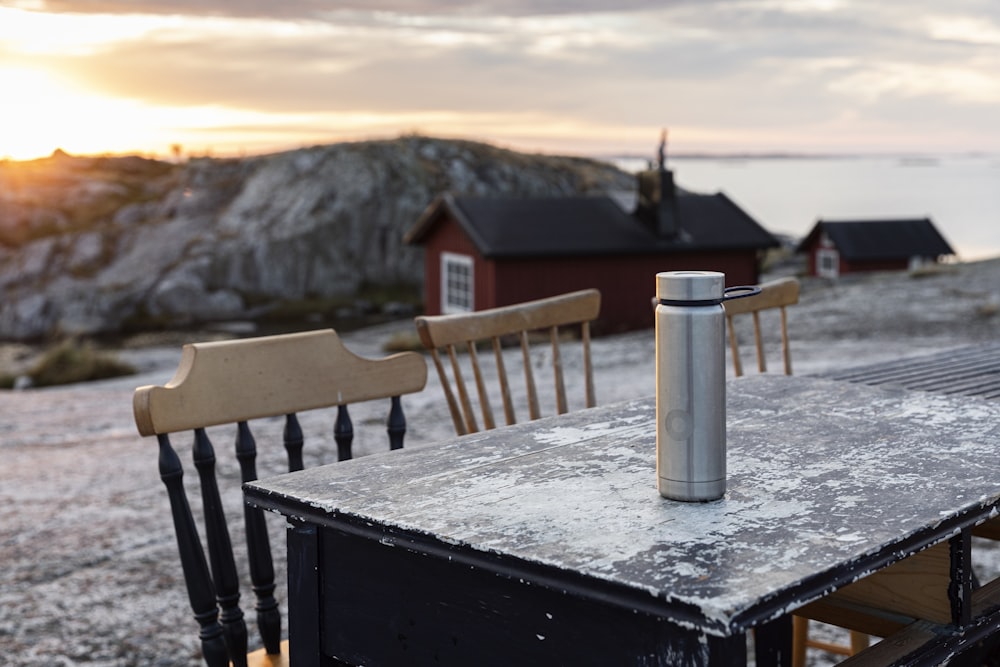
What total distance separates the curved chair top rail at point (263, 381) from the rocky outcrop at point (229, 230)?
2886 cm

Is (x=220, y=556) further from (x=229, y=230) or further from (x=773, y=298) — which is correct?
(x=229, y=230)

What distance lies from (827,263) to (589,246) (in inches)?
719

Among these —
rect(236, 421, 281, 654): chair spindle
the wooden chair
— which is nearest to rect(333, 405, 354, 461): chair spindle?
the wooden chair

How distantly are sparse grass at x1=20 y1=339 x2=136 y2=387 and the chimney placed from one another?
967 cm

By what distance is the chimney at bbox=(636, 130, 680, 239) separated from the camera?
768 inches

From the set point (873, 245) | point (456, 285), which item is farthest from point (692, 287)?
point (873, 245)

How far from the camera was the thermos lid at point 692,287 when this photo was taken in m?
1.40

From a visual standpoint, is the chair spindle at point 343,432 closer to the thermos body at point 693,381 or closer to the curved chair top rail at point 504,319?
the curved chair top rail at point 504,319

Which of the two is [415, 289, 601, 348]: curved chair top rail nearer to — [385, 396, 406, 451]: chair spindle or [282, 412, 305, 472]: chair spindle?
[385, 396, 406, 451]: chair spindle

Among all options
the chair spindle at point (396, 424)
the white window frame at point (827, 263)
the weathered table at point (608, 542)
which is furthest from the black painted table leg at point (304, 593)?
the white window frame at point (827, 263)

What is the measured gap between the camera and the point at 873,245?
3384 cm

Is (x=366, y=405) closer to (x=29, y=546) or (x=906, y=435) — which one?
(x=29, y=546)

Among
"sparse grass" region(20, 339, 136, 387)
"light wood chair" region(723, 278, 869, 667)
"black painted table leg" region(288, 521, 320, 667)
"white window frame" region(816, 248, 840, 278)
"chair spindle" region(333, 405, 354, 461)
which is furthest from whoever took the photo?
"white window frame" region(816, 248, 840, 278)

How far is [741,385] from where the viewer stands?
8.10 ft
